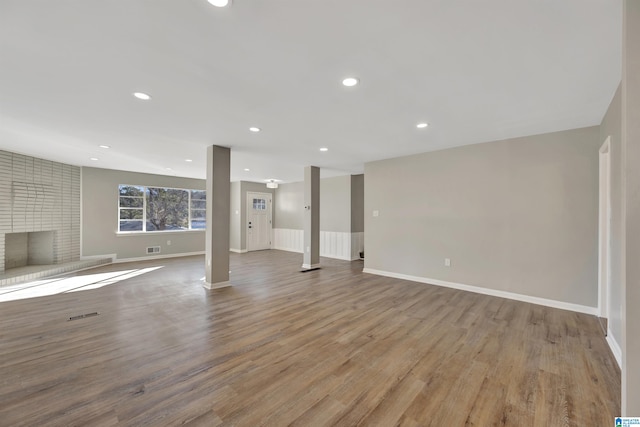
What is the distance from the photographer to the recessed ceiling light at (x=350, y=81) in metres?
2.31

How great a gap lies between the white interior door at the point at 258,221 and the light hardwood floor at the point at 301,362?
17.5 feet

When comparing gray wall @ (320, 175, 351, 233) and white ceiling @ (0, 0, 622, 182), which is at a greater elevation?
white ceiling @ (0, 0, 622, 182)

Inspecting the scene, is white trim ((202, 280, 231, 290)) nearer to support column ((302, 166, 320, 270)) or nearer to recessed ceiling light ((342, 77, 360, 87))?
support column ((302, 166, 320, 270))

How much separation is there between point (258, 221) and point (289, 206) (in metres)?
1.31

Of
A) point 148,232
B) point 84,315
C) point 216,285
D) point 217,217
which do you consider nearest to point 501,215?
point 217,217

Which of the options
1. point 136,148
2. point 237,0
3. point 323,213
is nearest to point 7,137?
point 136,148

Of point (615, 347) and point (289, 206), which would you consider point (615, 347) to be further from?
point (289, 206)

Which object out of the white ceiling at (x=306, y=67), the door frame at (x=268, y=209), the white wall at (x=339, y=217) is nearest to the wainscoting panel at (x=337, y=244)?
the white wall at (x=339, y=217)

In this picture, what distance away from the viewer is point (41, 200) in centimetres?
580

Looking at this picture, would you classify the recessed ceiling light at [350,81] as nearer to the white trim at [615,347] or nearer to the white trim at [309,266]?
the white trim at [615,347]

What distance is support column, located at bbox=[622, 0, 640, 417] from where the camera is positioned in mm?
1153

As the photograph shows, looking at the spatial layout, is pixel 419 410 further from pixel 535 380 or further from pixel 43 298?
pixel 43 298

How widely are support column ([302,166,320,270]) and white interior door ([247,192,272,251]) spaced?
352 cm

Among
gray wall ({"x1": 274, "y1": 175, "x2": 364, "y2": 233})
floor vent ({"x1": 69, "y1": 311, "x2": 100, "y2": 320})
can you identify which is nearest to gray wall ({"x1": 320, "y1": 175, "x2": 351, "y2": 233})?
gray wall ({"x1": 274, "y1": 175, "x2": 364, "y2": 233})
